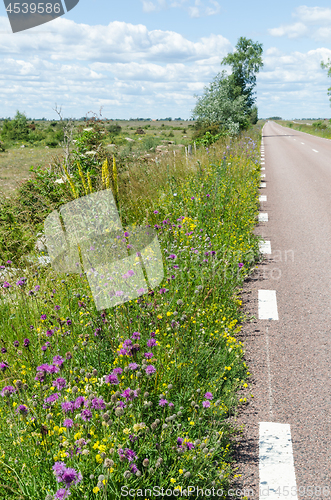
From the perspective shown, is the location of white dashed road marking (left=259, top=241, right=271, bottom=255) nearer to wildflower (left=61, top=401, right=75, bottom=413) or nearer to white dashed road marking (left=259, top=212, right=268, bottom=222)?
white dashed road marking (left=259, top=212, right=268, bottom=222)

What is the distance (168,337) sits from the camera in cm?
320

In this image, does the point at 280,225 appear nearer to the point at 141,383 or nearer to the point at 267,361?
the point at 267,361

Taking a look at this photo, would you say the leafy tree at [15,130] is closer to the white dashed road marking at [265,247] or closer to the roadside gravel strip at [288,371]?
the white dashed road marking at [265,247]

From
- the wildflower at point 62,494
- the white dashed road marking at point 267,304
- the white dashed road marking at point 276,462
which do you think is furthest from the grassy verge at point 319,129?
the wildflower at point 62,494

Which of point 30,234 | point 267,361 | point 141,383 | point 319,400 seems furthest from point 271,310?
point 30,234

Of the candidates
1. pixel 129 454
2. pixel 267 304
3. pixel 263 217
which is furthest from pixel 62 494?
pixel 263 217

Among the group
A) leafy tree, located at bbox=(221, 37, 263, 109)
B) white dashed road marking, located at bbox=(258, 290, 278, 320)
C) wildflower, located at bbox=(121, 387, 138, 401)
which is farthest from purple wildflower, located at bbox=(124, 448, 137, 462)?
leafy tree, located at bbox=(221, 37, 263, 109)

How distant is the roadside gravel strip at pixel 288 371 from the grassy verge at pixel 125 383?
174 mm

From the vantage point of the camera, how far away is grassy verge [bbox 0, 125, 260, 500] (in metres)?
1.96

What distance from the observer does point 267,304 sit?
176 inches

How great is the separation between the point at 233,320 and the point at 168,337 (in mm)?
968

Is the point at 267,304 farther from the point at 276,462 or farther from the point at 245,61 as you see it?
the point at 245,61

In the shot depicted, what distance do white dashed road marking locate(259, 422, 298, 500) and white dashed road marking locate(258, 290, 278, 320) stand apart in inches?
63.8

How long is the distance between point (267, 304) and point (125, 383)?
2391 mm
